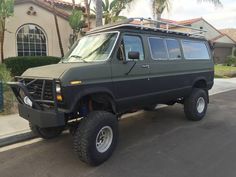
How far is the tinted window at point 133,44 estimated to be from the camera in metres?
5.20

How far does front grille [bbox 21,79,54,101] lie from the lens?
4.37m

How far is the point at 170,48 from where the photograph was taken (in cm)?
634

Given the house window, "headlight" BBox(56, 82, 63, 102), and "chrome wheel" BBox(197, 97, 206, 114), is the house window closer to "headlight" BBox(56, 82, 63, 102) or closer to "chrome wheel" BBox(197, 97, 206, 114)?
"chrome wheel" BBox(197, 97, 206, 114)

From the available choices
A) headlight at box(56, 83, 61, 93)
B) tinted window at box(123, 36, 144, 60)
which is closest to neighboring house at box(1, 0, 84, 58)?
tinted window at box(123, 36, 144, 60)

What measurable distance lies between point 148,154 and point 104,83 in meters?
1.57

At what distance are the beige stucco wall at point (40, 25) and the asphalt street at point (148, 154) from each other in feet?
32.4

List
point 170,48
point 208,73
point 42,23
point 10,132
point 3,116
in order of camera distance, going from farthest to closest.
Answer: point 42,23, point 208,73, point 3,116, point 170,48, point 10,132

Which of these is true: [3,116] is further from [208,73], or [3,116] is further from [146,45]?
[208,73]

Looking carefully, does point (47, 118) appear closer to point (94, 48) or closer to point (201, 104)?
point (94, 48)

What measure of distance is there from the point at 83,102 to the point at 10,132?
2219mm

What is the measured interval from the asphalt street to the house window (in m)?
10.1

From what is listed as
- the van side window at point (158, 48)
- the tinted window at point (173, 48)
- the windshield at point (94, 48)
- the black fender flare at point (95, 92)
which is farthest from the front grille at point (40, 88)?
the tinted window at point (173, 48)

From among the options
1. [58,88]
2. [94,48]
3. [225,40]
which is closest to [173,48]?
[94,48]

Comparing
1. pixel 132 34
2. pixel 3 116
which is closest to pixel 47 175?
pixel 132 34
